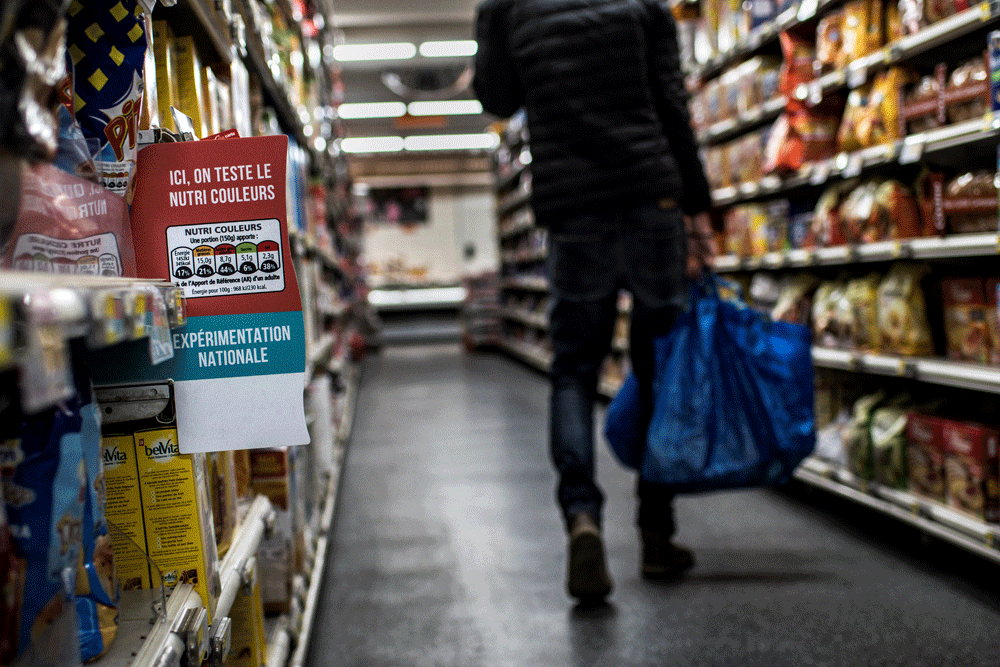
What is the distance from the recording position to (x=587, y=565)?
76.2 inches

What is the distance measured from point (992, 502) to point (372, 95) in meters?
10.4

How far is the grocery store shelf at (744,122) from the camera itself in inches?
123

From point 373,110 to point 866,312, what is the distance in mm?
10168

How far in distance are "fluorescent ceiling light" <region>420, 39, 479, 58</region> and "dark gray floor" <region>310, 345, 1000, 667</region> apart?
6.62m

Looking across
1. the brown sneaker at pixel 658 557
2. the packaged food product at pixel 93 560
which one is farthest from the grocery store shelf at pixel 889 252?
the packaged food product at pixel 93 560

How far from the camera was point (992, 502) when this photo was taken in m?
2.04

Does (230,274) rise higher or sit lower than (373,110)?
lower

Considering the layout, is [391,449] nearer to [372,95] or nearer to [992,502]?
[992,502]

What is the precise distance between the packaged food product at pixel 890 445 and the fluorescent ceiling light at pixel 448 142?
11457 millimetres

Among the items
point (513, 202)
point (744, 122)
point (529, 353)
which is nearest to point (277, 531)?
point (744, 122)

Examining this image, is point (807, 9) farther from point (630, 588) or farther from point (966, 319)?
point (630, 588)

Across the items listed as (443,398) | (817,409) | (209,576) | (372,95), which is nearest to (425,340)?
(372,95)

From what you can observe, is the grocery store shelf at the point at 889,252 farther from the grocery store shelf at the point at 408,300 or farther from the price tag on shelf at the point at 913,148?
the grocery store shelf at the point at 408,300

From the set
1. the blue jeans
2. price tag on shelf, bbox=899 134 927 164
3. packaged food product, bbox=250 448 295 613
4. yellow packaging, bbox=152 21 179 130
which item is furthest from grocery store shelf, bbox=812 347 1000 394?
yellow packaging, bbox=152 21 179 130
